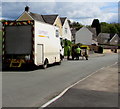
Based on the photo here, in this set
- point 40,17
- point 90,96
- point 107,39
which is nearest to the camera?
point 90,96

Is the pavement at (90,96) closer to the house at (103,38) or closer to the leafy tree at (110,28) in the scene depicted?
the house at (103,38)

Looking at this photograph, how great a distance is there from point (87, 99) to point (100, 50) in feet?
175

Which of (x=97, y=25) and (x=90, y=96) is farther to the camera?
(x=97, y=25)

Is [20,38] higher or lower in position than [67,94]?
higher

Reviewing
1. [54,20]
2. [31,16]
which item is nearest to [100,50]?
[54,20]

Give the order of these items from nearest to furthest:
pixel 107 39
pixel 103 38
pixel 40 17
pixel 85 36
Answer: pixel 40 17 → pixel 85 36 → pixel 103 38 → pixel 107 39

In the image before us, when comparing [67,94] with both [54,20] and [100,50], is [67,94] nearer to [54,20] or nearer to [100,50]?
[54,20]

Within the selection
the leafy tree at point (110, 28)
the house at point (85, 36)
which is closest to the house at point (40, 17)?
the house at point (85, 36)

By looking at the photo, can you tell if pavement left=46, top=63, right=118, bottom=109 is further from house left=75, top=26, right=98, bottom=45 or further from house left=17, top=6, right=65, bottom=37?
house left=75, top=26, right=98, bottom=45

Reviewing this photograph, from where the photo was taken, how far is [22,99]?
8.12 meters

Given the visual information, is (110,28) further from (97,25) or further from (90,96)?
(90,96)

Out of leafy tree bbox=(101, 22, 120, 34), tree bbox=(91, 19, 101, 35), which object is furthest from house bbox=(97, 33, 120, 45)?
leafy tree bbox=(101, 22, 120, 34)

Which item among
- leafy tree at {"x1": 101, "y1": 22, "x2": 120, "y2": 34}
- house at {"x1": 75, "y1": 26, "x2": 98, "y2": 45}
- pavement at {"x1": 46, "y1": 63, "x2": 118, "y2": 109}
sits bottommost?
pavement at {"x1": 46, "y1": 63, "x2": 118, "y2": 109}

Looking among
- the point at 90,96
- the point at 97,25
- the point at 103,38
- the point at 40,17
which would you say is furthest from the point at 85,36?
the point at 90,96
